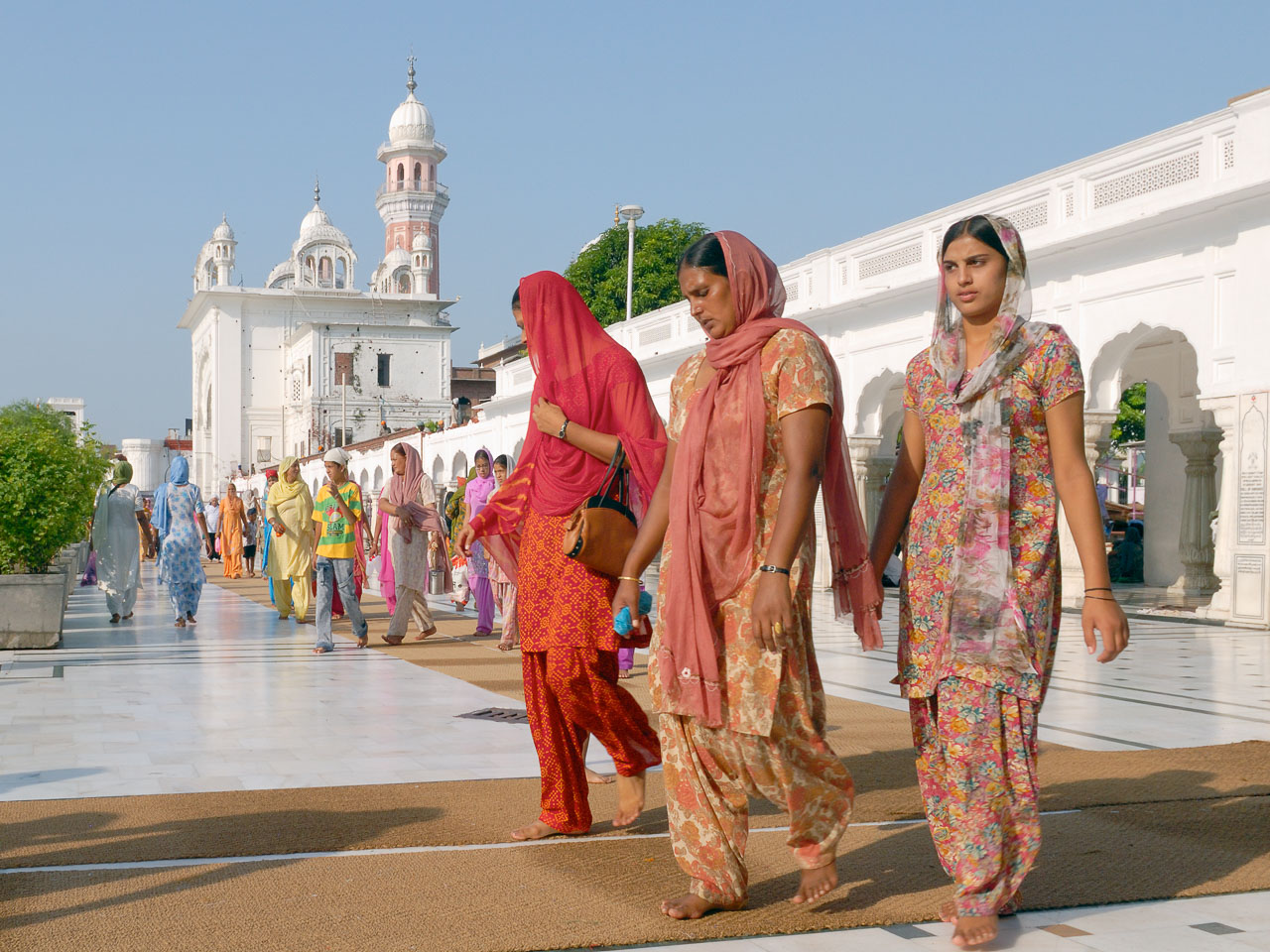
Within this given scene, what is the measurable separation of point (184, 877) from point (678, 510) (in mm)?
1504

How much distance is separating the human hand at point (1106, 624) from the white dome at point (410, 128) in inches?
2532

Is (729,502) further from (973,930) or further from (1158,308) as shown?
(1158,308)

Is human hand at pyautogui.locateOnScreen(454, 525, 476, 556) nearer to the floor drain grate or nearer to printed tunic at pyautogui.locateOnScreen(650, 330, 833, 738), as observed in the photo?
printed tunic at pyautogui.locateOnScreen(650, 330, 833, 738)

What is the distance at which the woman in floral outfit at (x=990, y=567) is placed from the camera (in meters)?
2.91

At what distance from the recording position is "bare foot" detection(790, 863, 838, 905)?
10.3 ft

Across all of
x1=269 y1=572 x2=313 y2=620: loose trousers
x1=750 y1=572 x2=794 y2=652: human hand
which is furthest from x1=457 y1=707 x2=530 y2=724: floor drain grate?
x1=269 y1=572 x2=313 y2=620: loose trousers

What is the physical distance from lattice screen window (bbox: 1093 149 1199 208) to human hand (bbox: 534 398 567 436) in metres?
9.89

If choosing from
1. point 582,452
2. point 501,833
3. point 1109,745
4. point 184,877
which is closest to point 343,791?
point 501,833

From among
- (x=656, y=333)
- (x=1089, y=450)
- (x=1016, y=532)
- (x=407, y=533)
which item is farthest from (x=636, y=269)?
(x=1016, y=532)

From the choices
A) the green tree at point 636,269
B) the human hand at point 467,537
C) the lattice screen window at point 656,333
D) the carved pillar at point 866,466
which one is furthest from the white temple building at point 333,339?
the human hand at point 467,537

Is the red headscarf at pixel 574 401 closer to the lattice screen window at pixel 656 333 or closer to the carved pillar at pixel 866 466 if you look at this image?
the carved pillar at pixel 866 466

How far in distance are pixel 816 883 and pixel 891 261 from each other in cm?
1400

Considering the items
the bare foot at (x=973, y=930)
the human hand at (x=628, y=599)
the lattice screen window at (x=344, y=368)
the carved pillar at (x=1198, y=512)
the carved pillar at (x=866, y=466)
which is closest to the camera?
the bare foot at (x=973, y=930)

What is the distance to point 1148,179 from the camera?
1277cm
